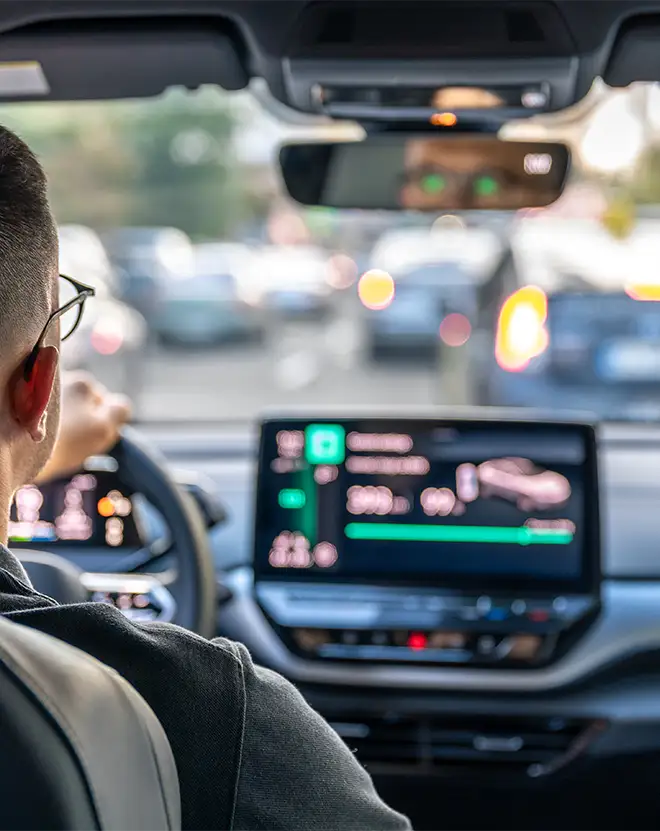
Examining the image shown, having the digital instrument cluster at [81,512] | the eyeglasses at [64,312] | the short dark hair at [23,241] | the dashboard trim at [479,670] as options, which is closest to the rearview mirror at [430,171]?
the digital instrument cluster at [81,512]

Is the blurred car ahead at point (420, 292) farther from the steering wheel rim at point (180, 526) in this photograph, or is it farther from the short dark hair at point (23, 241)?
the short dark hair at point (23, 241)

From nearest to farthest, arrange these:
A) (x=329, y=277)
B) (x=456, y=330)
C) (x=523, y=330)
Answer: (x=523, y=330)
(x=456, y=330)
(x=329, y=277)

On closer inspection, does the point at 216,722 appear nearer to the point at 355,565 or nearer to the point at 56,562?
the point at 56,562

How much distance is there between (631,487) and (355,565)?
1.21 meters

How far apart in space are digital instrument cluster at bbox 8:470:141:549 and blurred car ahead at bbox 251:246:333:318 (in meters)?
19.7

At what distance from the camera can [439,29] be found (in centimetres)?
254

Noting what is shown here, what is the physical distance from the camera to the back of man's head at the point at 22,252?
158cm

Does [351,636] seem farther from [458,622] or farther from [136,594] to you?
[136,594]

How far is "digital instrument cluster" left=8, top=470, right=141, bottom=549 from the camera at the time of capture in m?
3.40

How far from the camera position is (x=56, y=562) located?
2930 mm

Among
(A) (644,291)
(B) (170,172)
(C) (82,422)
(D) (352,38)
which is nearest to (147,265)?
(B) (170,172)

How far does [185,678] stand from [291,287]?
23.5m

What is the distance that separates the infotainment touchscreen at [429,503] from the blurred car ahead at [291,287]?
64.6 ft

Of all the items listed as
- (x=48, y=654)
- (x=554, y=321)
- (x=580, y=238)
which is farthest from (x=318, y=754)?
(x=580, y=238)
